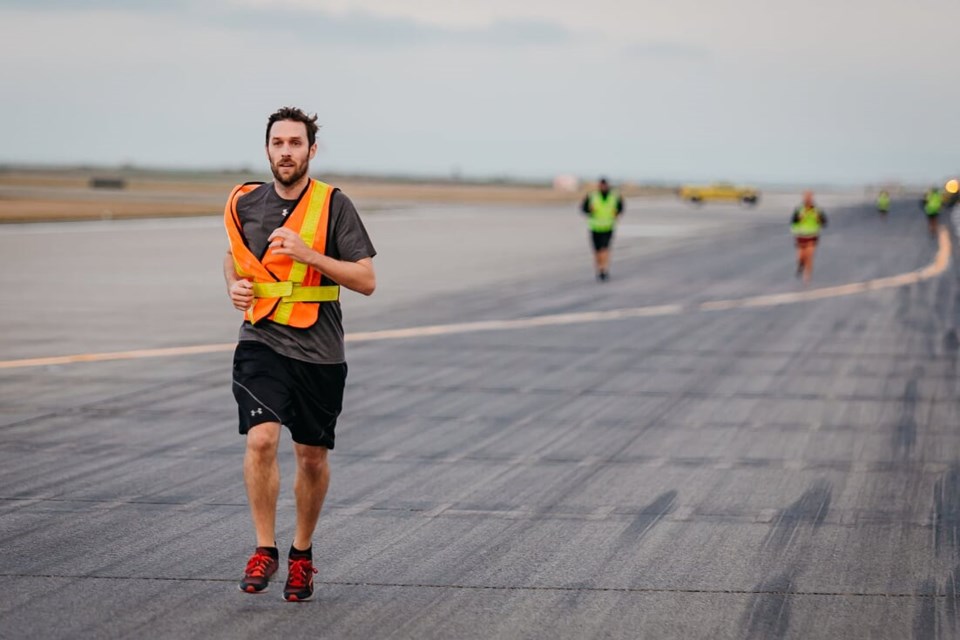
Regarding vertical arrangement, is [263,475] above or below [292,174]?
below

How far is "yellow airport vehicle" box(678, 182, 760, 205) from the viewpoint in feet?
324

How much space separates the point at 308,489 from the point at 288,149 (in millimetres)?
1397

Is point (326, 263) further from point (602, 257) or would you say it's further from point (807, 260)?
point (807, 260)

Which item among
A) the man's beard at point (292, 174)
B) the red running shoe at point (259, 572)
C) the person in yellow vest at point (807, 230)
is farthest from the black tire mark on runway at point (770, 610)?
the person in yellow vest at point (807, 230)

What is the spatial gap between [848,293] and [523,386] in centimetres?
1251

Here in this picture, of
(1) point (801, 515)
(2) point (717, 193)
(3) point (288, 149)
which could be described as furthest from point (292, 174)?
(2) point (717, 193)

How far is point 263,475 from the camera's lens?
5.64m

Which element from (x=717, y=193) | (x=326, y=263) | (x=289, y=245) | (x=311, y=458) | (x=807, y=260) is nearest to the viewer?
(x=289, y=245)

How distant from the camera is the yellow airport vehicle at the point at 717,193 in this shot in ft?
324

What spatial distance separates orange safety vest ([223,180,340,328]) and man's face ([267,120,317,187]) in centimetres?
12

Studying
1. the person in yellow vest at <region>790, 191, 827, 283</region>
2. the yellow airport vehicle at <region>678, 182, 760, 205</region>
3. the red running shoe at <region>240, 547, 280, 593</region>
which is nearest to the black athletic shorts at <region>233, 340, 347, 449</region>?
the red running shoe at <region>240, 547, 280, 593</region>

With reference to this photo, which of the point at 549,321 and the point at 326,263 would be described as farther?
the point at 549,321

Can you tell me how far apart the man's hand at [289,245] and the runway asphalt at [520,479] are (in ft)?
4.58

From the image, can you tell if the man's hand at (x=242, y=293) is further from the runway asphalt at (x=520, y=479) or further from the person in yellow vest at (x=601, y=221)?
the person in yellow vest at (x=601, y=221)
